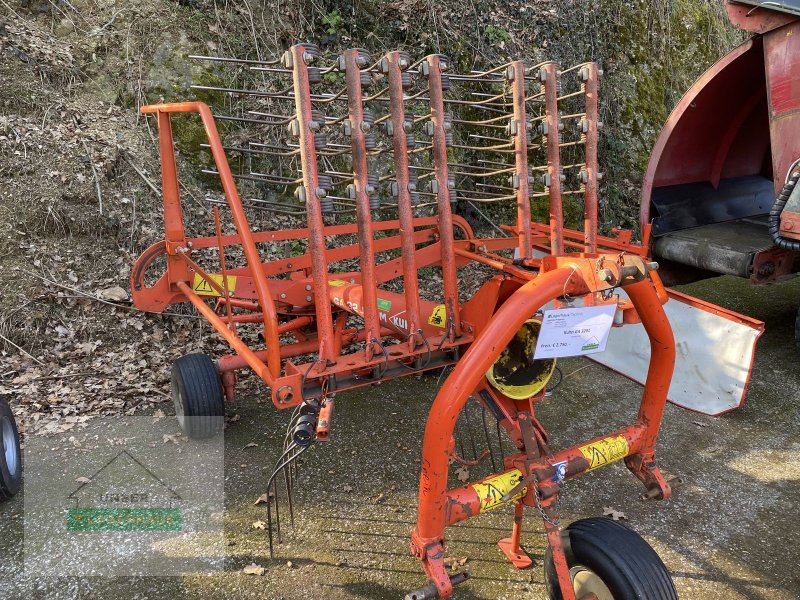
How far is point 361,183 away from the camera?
249cm

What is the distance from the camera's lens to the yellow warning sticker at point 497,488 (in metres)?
2.26

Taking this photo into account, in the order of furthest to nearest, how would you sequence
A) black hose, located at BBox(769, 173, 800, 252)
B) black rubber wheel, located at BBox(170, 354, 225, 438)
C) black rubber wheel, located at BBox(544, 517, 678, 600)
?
1. black hose, located at BBox(769, 173, 800, 252)
2. black rubber wheel, located at BBox(170, 354, 225, 438)
3. black rubber wheel, located at BBox(544, 517, 678, 600)

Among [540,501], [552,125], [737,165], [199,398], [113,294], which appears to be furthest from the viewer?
[737,165]

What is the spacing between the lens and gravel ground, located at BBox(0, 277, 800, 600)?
2.65 m

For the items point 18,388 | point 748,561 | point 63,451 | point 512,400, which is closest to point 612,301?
point 512,400

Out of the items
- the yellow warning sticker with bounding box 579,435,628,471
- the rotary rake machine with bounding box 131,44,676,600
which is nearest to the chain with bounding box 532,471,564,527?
the rotary rake machine with bounding box 131,44,676,600

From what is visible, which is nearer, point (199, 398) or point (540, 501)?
point (540, 501)

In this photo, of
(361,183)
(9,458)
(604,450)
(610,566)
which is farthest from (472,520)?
(9,458)

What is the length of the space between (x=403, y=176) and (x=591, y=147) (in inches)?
43.8

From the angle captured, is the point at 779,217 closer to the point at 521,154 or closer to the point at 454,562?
the point at 521,154

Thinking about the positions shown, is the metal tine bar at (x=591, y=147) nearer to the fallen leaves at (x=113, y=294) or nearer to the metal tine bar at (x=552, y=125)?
the metal tine bar at (x=552, y=125)

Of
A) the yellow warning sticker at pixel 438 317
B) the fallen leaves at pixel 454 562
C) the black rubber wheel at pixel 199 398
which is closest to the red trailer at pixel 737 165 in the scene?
the yellow warning sticker at pixel 438 317

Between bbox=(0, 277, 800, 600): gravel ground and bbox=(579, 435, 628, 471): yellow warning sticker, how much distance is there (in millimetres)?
661

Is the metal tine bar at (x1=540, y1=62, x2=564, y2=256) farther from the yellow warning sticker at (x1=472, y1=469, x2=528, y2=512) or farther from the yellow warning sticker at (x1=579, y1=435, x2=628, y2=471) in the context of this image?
the yellow warning sticker at (x1=472, y1=469, x2=528, y2=512)
